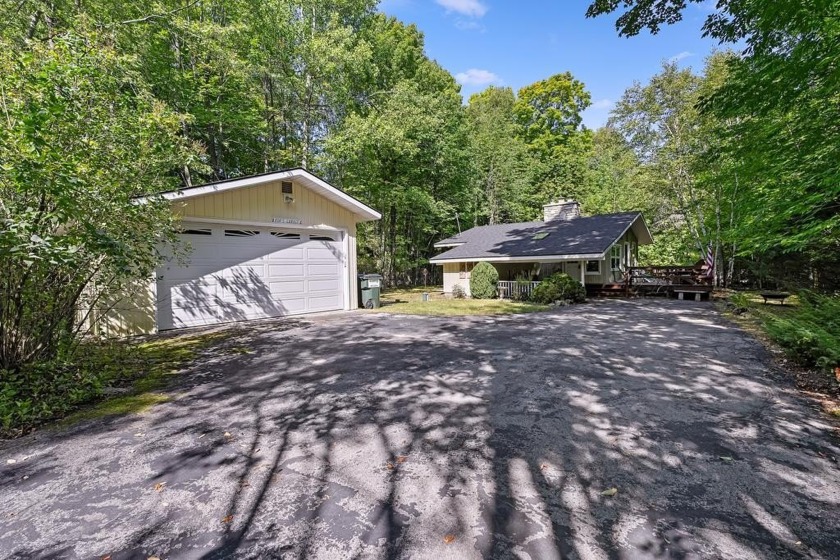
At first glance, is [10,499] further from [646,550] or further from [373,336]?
[373,336]

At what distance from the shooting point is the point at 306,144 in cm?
1828

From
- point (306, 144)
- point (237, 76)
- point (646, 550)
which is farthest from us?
point (306, 144)

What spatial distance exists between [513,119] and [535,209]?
37.2 feet

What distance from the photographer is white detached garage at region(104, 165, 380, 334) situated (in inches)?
332

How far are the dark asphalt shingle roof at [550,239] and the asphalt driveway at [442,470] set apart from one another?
1048cm

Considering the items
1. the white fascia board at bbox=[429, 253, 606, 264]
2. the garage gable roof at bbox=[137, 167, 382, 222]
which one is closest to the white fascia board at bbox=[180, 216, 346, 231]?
the garage gable roof at bbox=[137, 167, 382, 222]

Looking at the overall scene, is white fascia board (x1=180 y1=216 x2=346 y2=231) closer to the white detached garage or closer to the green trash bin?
the white detached garage

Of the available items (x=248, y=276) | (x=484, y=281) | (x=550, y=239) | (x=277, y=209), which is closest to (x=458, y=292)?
(x=484, y=281)

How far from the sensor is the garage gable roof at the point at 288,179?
27.2 ft

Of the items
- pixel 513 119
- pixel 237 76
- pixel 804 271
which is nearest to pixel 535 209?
pixel 513 119

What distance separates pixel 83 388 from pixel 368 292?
840 centimetres

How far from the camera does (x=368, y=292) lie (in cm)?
1224

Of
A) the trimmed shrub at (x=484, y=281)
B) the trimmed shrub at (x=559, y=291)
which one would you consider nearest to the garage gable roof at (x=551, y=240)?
the trimmed shrub at (x=484, y=281)

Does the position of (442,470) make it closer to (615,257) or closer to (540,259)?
(540,259)
